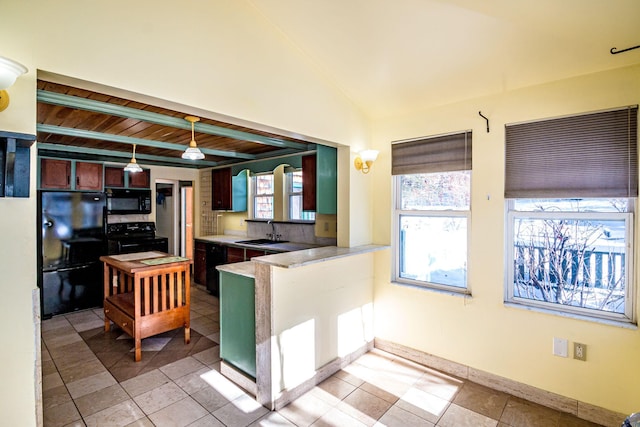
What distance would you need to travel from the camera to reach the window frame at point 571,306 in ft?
6.96

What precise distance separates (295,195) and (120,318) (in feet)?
Answer: 8.63

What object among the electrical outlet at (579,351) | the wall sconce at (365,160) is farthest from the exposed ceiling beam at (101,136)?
Answer: the electrical outlet at (579,351)

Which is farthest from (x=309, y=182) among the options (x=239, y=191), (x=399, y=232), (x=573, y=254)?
(x=573, y=254)

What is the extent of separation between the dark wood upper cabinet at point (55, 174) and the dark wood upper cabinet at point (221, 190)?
81.3 inches

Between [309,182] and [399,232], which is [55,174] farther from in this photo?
[399,232]

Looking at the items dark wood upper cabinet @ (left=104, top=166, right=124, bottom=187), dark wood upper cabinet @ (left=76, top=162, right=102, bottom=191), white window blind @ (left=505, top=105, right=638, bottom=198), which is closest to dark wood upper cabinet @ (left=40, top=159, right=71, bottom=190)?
dark wood upper cabinet @ (left=76, top=162, right=102, bottom=191)

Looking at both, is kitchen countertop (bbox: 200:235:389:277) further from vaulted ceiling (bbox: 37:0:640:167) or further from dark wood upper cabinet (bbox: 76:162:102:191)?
dark wood upper cabinet (bbox: 76:162:102:191)

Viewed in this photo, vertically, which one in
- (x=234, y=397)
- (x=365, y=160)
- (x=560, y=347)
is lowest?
(x=234, y=397)

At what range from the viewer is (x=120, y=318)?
337cm

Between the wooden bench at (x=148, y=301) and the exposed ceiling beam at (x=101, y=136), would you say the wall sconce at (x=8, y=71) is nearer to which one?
the wooden bench at (x=148, y=301)

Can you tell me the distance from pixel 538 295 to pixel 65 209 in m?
5.61

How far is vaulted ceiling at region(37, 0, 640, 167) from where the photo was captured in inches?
71.9

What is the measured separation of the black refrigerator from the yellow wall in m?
4.08

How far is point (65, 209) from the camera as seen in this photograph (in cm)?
436
